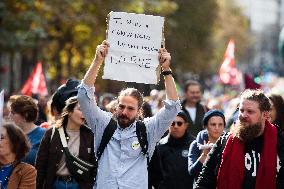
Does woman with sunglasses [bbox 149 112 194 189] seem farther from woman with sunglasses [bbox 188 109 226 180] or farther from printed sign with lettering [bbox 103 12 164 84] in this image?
printed sign with lettering [bbox 103 12 164 84]

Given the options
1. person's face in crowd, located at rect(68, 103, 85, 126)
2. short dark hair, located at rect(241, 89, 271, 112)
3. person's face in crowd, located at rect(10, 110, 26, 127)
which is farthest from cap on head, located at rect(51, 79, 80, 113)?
short dark hair, located at rect(241, 89, 271, 112)

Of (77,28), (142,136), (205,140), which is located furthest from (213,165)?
(77,28)

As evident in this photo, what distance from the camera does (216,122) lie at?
9.17 m

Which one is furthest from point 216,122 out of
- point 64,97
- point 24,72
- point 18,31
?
point 24,72

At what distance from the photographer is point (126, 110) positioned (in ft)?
23.0

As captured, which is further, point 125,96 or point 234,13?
point 234,13

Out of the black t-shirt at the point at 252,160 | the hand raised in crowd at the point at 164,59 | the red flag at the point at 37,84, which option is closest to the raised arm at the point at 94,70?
the hand raised in crowd at the point at 164,59

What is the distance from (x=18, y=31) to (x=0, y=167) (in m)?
19.6

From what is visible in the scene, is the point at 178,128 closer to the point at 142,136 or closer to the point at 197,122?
the point at 197,122

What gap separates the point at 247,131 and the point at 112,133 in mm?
1073

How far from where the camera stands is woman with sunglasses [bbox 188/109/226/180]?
28.5 ft

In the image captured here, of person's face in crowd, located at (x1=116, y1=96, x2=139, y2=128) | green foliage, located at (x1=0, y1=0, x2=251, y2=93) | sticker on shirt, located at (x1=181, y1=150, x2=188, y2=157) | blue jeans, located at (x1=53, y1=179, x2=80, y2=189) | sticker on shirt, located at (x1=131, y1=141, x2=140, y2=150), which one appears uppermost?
green foliage, located at (x1=0, y1=0, x2=251, y2=93)

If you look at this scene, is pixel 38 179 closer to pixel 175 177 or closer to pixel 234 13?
pixel 175 177

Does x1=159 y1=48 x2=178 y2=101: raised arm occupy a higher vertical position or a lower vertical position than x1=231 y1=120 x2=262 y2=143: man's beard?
higher
